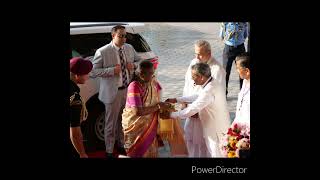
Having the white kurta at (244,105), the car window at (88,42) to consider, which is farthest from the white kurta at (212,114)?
the car window at (88,42)

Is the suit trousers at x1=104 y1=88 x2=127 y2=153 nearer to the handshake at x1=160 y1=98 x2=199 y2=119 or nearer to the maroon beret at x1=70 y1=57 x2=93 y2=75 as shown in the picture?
the handshake at x1=160 y1=98 x2=199 y2=119

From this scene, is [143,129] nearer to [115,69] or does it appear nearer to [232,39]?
[115,69]

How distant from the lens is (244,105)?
310 inches

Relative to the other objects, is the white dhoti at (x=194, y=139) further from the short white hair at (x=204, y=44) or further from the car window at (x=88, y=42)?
the car window at (x=88, y=42)

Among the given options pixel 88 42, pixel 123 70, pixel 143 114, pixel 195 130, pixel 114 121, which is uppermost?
pixel 88 42

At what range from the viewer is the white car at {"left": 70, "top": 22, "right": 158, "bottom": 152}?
8.38 m

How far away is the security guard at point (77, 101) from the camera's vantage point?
24.4ft

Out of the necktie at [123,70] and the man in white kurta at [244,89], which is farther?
the necktie at [123,70]

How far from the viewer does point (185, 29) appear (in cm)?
819

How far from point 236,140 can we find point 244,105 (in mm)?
425

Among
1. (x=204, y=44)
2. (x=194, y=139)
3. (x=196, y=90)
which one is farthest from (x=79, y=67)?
(x=194, y=139)

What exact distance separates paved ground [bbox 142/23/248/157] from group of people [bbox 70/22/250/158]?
0.14 meters

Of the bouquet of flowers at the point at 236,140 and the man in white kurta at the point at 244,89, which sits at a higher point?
the man in white kurta at the point at 244,89

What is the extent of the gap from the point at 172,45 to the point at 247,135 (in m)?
1.77
